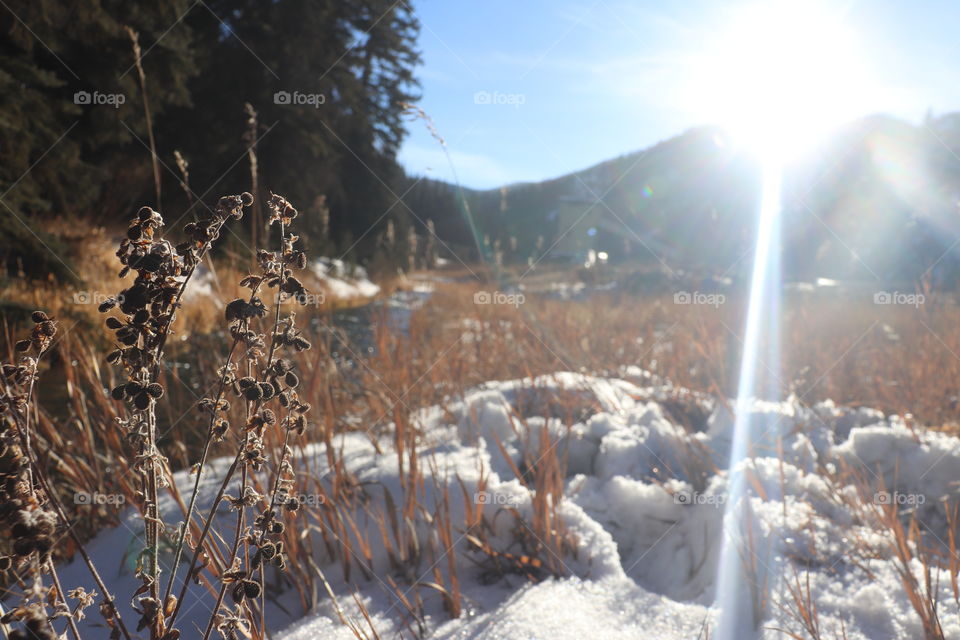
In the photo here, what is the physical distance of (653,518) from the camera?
6.25ft

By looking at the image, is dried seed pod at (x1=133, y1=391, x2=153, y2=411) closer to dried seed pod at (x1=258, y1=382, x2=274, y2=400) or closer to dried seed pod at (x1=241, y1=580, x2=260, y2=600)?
dried seed pod at (x1=258, y1=382, x2=274, y2=400)

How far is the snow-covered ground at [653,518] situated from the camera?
4.46ft

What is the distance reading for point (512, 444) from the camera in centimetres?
234

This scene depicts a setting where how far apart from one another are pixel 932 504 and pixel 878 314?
6.66m
